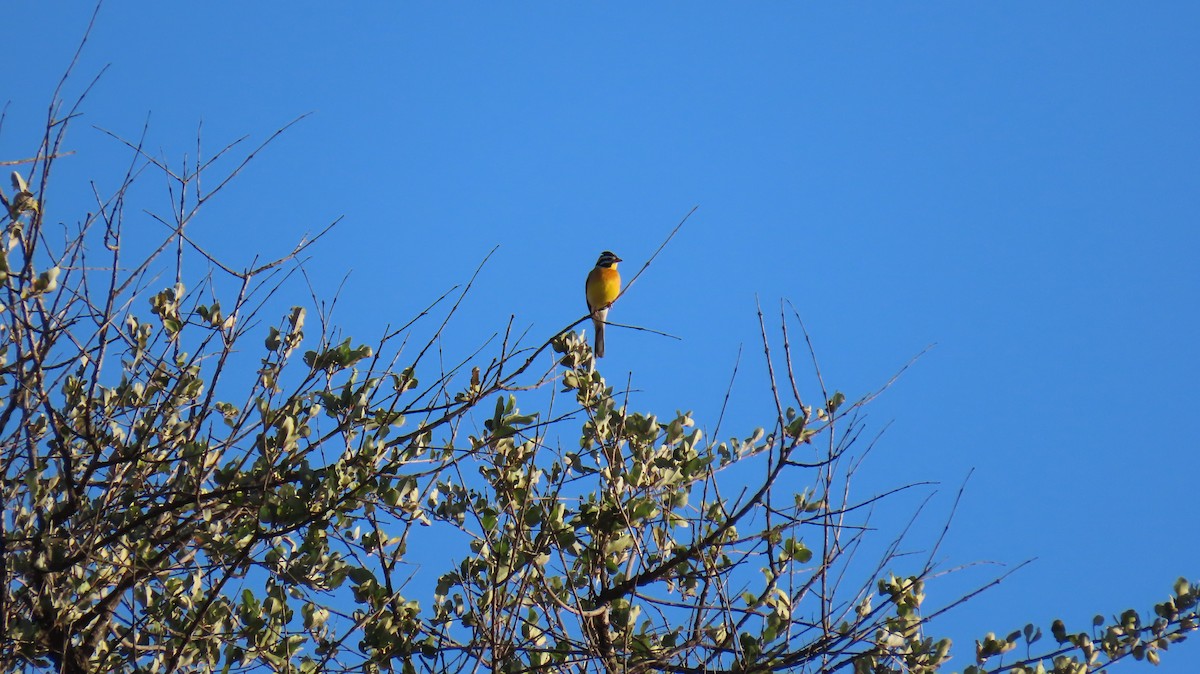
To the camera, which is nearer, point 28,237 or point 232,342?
point 28,237

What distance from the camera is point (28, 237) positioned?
10.7ft

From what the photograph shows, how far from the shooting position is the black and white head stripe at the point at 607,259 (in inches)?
431

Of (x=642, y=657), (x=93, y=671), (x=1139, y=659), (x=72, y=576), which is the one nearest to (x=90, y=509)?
(x=72, y=576)

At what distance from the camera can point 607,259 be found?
1102 cm

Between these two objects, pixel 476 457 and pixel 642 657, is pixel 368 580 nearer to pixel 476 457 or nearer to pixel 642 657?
pixel 476 457

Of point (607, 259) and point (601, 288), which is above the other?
point (607, 259)

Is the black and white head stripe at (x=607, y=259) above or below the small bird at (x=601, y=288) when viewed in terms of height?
above

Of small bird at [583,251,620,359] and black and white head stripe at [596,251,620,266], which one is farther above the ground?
black and white head stripe at [596,251,620,266]

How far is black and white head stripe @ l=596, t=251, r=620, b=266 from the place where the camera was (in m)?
10.9

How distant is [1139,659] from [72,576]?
10.6ft

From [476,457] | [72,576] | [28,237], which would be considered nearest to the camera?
[28,237]

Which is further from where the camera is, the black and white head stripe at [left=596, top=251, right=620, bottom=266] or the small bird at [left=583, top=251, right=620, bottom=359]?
the black and white head stripe at [left=596, top=251, right=620, bottom=266]

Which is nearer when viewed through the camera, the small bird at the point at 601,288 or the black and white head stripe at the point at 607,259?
the small bird at the point at 601,288

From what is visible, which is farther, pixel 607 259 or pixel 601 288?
pixel 607 259
